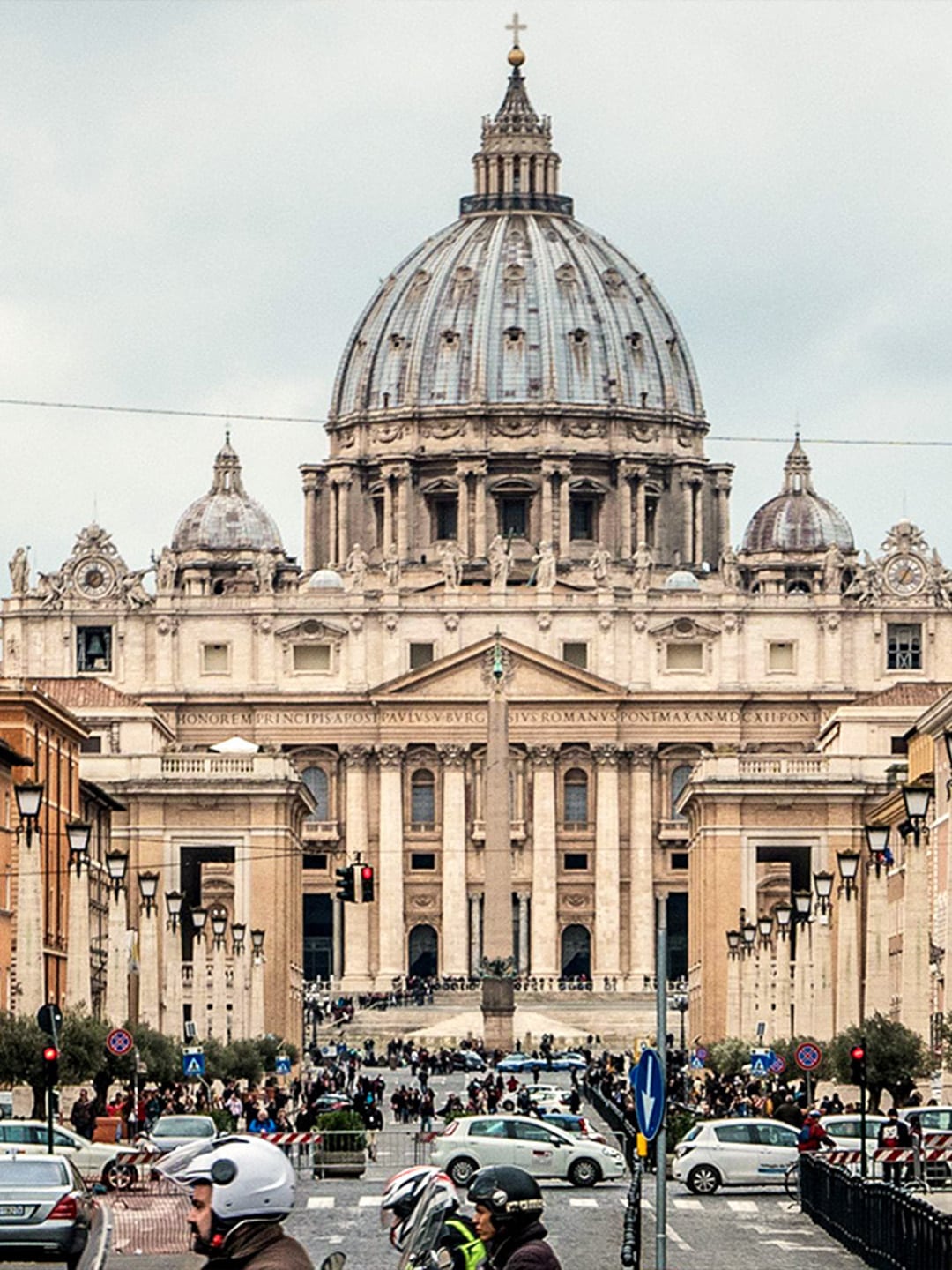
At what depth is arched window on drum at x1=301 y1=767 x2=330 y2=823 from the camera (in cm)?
16025

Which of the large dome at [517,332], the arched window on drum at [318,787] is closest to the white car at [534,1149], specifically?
the arched window on drum at [318,787]

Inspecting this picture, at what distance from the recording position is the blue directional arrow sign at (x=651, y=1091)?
1195 inches

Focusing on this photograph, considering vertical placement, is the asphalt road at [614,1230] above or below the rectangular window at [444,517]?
below

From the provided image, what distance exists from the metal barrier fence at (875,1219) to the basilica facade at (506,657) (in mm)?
62241

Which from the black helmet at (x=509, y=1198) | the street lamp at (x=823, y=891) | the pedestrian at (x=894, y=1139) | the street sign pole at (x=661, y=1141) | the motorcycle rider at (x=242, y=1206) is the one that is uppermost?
the motorcycle rider at (x=242, y=1206)

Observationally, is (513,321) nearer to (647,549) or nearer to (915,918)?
(647,549)

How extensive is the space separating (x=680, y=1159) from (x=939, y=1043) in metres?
13.1

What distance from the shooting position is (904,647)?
16188 centimetres

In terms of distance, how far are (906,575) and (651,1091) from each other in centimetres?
13340

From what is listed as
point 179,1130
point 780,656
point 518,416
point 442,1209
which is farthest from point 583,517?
point 442,1209

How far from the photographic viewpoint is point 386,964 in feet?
516

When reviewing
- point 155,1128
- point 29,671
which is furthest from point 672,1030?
point 155,1128

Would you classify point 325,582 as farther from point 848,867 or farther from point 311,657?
point 848,867

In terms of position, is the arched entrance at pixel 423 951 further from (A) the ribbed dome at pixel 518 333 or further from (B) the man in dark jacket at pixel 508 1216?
(B) the man in dark jacket at pixel 508 1216
